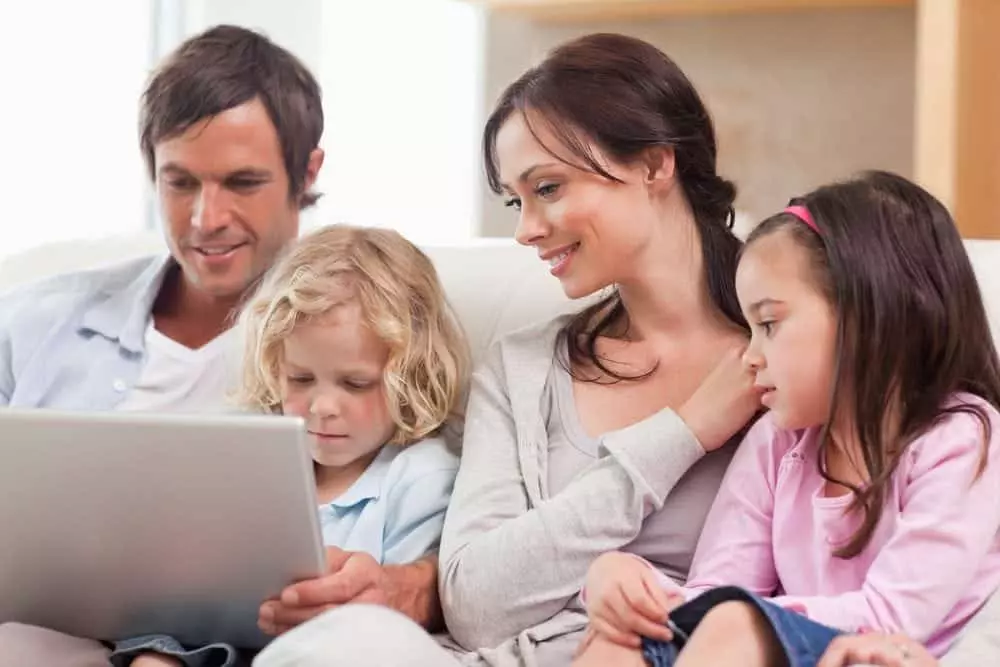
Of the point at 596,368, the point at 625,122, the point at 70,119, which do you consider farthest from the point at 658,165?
the point at 70,119

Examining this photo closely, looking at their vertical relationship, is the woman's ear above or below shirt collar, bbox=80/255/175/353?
above

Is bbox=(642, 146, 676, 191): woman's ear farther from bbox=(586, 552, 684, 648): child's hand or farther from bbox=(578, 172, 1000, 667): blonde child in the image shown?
bbox=(586, 552, 684, 648): child's hand

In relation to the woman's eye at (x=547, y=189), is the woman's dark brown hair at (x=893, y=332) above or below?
below

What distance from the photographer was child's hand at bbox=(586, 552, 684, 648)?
1.20m

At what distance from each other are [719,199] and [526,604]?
51 cm

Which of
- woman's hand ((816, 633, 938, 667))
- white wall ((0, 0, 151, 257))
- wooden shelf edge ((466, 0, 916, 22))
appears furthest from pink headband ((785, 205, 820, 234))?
white wall ((0, 0, 151, 257))

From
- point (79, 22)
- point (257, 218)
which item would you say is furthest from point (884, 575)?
point (79, 22)

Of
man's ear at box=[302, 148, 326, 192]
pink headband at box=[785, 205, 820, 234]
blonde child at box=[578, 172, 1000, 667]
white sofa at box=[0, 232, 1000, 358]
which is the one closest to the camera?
blonde child at box=[578, 172, 1000, 667]

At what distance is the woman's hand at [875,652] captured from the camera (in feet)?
3.48

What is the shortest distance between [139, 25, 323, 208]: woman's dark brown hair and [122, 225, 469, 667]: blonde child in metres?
0.28

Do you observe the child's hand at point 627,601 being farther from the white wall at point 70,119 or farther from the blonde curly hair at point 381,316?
the white wall at point 70,119

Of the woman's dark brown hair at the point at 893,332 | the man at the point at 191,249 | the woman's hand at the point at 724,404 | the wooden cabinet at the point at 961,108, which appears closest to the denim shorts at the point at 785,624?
the woman's dark brown hair at the point at 893,332

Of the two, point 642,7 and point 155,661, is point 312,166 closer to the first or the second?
point 155,661

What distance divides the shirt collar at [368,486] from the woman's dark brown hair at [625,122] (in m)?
0.24
